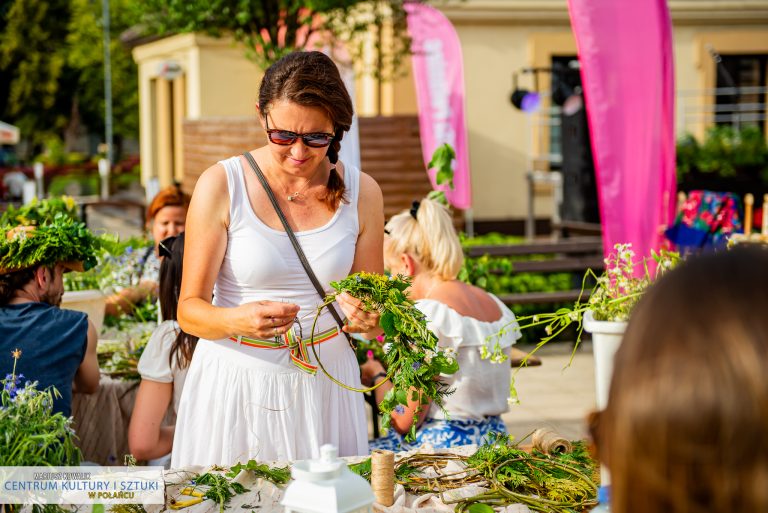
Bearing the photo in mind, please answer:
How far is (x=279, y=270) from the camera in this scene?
2.45m

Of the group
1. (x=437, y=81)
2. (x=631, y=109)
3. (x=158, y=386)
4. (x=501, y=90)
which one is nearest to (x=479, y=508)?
(x=158, y=386)

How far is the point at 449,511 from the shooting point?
2100 mm

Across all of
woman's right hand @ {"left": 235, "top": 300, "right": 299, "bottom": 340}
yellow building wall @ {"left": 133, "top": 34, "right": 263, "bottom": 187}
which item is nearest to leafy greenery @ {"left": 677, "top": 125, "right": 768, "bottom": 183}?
yellow building wall @ {"left": 133, "top": 34, "right": 263, "bottom": 187}

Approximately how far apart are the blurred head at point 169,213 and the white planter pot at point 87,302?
0.82 metres

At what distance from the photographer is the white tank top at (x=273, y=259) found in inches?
96.0

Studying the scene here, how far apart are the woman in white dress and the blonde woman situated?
31.2 inches

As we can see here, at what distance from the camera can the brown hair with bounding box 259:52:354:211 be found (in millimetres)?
2393

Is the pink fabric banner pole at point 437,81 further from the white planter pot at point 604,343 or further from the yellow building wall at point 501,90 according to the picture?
the white planter pot at point 604,343

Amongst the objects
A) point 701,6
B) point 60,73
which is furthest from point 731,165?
point 60,73

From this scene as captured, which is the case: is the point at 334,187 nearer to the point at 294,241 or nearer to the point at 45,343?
the point at 294,241

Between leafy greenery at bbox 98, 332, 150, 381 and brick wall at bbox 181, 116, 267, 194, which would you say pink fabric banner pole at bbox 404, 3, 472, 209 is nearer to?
brick wall at bbox 181, 116, 267, 194

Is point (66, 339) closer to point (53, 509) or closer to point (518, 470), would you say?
point (53, 509)

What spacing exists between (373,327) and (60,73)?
39.5 m

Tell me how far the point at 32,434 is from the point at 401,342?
81cm
